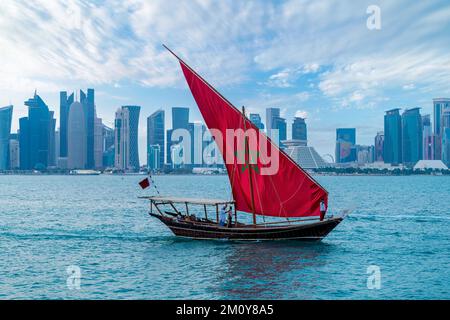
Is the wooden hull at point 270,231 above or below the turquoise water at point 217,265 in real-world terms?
above

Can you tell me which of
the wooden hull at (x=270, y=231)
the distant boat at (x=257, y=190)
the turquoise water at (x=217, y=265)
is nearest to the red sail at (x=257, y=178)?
the distant boat at (x=257, y=190)

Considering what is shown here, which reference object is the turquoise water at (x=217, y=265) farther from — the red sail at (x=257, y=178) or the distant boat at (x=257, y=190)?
the red sail at (x=257, y=178)

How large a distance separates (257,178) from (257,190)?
93 cm

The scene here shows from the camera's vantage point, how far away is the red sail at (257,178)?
3041cm

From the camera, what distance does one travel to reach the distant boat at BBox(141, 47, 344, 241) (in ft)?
100

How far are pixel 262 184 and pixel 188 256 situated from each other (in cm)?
763

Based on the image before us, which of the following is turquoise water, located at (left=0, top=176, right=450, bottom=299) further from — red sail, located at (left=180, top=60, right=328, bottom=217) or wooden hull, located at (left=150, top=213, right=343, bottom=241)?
red sail, located at (left=180, top=60, right=328, bottom=217)

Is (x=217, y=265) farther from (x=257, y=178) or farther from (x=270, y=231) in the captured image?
(x=257, y=178)

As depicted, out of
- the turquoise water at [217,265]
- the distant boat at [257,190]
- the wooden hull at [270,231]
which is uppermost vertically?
the distant boat at [257,190]

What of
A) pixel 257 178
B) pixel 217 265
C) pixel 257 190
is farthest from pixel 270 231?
pixel 217 265

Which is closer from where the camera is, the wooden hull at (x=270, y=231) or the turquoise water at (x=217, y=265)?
the turquoise water at (x=217, y=265)
